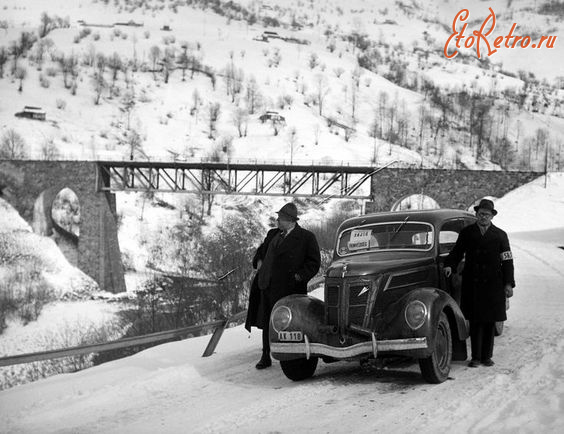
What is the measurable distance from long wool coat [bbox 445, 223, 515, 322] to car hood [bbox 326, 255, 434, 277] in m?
0.50

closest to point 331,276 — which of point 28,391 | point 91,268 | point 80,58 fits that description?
point 28,391

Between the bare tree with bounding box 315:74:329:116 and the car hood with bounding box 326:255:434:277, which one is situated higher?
the bare tree with bounding box 315:74:329:116

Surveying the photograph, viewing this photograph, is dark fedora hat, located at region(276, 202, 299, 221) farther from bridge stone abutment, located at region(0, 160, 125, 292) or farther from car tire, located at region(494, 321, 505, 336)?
bridge stone abutment, located at region(0, 160, 125, 292)

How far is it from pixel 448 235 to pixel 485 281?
1069mm

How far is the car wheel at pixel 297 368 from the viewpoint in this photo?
757cm

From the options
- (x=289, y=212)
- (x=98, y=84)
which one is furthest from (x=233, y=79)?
(x=289, y=212)

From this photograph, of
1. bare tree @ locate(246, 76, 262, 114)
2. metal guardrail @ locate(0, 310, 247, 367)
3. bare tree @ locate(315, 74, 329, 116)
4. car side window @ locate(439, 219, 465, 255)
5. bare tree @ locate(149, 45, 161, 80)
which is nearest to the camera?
metal guardrail @ locate(0, 310, 247, 367)

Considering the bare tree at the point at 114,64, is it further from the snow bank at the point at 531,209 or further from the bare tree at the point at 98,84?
the snow bank at the point at 531,209

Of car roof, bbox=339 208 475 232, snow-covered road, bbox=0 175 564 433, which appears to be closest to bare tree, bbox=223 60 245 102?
car roof, bbox=339 208 475 232

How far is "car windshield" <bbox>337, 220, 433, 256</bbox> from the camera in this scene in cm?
830

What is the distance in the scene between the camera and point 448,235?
865 centimetres

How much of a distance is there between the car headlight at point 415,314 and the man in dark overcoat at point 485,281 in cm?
108

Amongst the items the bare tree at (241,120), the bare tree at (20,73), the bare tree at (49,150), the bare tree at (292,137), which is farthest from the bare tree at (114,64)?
the bare tree at (292,137)

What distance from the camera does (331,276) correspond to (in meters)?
7.48
